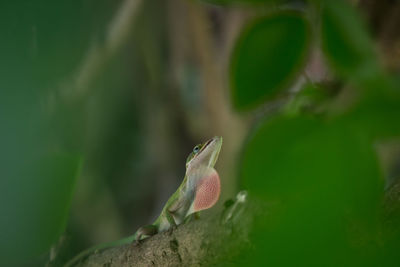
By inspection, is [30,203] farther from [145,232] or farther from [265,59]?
[145,232]

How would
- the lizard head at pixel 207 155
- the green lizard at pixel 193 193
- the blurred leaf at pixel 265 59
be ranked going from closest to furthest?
the blurred leaf at pixel 265 59
the green lizard at pixel 193 193
the lizard head at pixel 207 155

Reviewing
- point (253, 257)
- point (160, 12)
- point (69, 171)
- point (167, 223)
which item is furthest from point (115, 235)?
point (253, 257)

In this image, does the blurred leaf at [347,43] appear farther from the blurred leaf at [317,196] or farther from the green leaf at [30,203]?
the green leaf at [30,203]

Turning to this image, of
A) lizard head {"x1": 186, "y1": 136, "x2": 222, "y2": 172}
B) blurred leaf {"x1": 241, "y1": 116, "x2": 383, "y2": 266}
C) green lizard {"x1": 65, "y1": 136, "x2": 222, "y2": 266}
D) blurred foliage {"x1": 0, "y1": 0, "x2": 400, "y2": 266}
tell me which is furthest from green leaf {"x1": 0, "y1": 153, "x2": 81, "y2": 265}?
lizard head {"x1": 186, "y1": 136, "x2": 222, "y2": 172}

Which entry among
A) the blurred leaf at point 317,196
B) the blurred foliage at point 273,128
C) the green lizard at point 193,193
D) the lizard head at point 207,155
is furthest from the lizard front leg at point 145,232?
the blurred leaf at point 317,196

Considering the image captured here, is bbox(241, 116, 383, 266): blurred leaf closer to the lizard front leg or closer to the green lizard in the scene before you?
the green lizard

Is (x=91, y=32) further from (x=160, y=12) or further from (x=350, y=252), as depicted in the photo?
(x=160, y=12)
